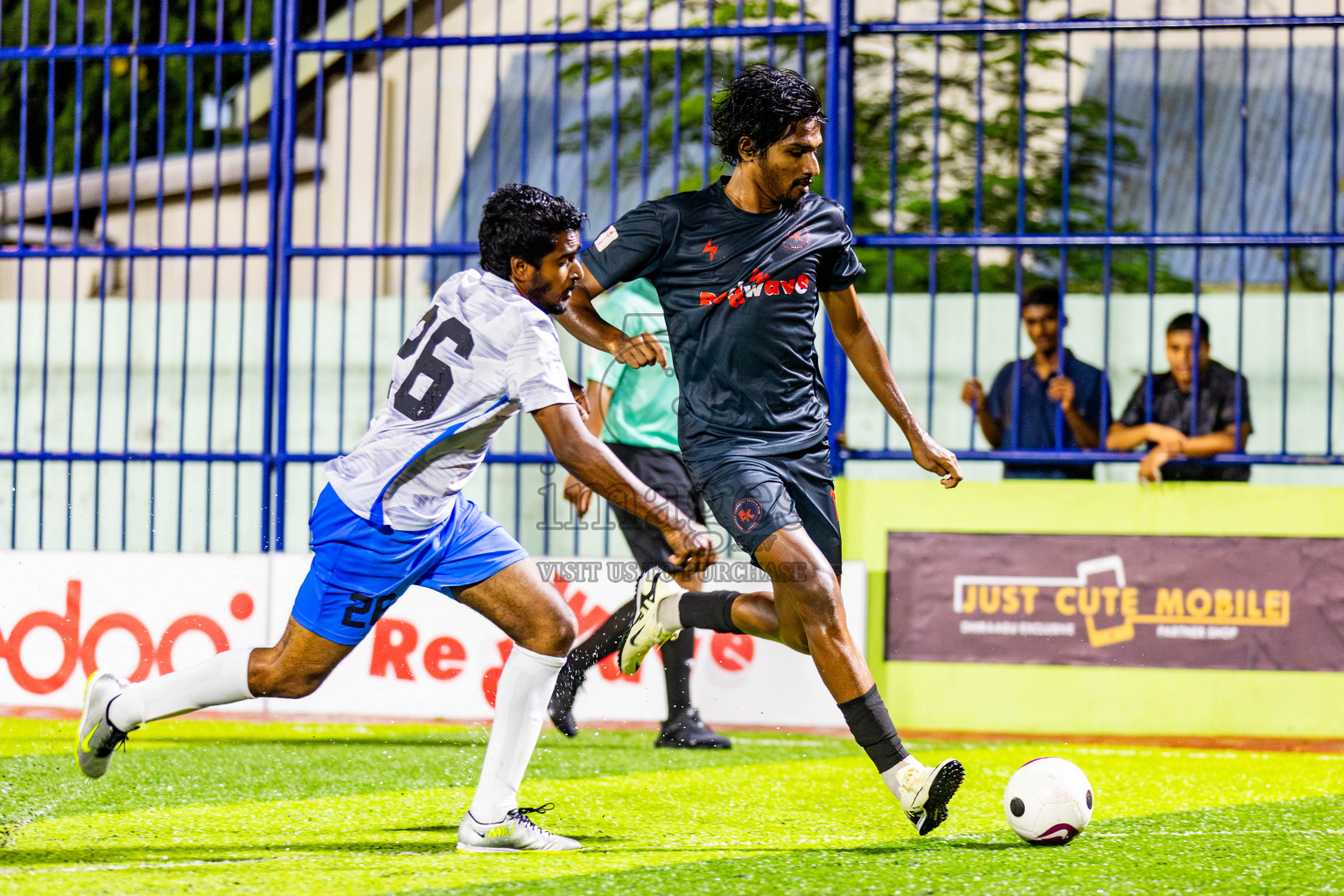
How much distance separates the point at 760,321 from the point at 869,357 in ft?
1.49

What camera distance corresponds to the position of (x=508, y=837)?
4.01m

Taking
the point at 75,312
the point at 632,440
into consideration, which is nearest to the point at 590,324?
the point at 632,440

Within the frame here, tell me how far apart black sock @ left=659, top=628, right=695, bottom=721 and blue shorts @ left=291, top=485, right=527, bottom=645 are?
2.29 metres

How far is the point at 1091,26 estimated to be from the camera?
677cm

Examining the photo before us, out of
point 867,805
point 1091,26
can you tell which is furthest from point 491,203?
point 1091,26

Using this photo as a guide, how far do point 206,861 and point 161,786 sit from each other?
4.53 feet

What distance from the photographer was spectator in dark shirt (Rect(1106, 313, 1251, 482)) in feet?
22.0

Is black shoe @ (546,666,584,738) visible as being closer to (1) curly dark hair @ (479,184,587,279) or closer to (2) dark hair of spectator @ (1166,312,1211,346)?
(1) curly dark hair @ (479,184,587,279)

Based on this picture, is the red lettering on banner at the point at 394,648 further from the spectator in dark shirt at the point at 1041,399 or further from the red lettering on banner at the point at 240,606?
the spectator in dark shirt at the point at 1041,399

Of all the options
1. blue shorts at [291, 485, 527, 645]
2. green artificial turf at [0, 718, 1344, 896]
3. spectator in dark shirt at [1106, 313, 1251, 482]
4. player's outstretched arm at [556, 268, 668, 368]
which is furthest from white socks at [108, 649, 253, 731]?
spectator in dark shirt at [1106, 313, 1251, 482]

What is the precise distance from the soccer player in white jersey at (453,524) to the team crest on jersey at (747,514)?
595 mm

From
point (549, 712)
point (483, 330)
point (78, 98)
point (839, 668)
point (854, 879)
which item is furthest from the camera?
point (78, 98)

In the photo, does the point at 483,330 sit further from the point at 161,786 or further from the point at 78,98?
the point at 78,98

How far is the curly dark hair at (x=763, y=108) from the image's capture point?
443cm
